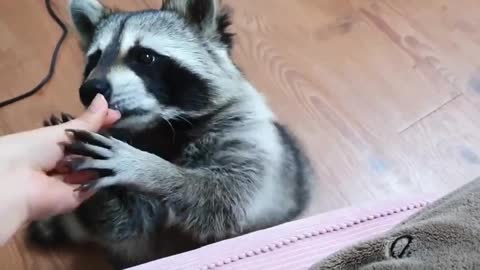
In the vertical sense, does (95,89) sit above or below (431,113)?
above

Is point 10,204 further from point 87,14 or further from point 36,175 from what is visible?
point 87,14

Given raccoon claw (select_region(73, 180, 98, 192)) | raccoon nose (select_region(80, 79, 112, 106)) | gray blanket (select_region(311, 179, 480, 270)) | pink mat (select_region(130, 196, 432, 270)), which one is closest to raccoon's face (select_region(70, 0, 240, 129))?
raccoon nose (select_region(80, 79, 112, 106))

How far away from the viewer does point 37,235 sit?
1363 millimetres

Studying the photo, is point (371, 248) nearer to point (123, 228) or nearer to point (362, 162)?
point (123, 228)

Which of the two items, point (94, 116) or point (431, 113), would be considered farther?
point (431, 113)

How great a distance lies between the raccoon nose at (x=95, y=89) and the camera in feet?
3.69

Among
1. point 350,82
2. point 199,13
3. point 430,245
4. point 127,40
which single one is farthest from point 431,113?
point 430,245

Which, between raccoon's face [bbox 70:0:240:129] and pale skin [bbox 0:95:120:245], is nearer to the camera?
pale skin [bbox 0:95:120:245]

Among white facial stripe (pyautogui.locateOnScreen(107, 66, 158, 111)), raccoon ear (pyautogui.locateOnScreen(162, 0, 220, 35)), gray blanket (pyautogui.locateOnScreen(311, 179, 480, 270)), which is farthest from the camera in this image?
raccoon ear (pyautogui.locateOnScreen(162, 0, 220, 35))

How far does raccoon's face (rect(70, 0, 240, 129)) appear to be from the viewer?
116cm

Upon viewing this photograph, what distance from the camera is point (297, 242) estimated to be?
0.89m

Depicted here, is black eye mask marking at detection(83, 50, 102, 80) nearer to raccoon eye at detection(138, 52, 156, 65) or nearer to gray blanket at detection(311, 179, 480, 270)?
raccoon eye at detection(138, 52, 156, 65)

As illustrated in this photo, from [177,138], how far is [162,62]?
14cm

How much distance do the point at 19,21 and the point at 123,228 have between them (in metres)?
0.78
